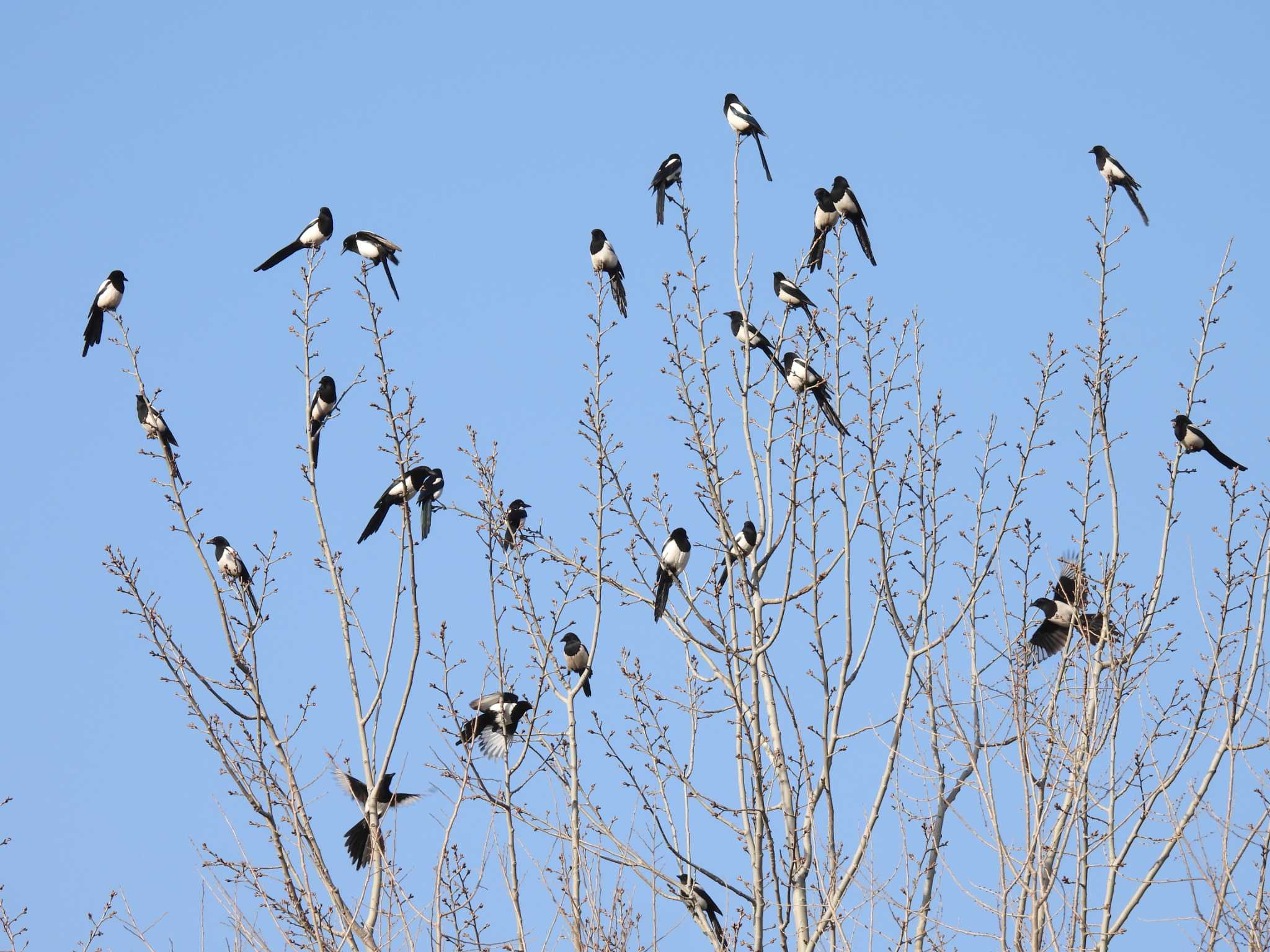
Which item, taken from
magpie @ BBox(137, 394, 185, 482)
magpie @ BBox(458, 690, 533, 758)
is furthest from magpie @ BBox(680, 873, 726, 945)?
magpie @ BBox(137, 394, 185, 482)

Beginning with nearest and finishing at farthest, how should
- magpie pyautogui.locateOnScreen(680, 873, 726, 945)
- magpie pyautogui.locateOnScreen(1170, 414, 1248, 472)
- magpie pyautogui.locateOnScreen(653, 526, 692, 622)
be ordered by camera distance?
magpie pyautogui.locateOnScreen(680, 873, 726, 945)
magpie pyautogui.locateOnScreen(653, 526, 692, 622)
magpie pyautogui.locateOnScreen(1170, 414, 1248, 472)

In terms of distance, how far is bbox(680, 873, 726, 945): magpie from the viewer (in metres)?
4.92

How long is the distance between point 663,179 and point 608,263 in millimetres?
887

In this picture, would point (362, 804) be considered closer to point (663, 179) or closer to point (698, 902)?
point (698, 902)

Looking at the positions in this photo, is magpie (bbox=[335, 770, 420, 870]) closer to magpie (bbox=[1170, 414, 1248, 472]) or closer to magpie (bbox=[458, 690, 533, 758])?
magpie (bbox=[458, 690, 533, 758])

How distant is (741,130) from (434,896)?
5583mm

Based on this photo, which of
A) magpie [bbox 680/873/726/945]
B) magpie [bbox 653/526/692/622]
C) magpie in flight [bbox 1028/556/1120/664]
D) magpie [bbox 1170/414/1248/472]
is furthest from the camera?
magpie [bbox 1170/414/1248/472]

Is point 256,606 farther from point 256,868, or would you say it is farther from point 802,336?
point 802,336

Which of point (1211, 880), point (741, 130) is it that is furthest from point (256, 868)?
point (741, 130)

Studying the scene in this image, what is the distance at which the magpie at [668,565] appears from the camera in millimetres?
5758

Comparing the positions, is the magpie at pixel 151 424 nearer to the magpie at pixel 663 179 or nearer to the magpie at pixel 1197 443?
the magpie at pixel 663 179

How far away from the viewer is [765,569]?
18.5 feet

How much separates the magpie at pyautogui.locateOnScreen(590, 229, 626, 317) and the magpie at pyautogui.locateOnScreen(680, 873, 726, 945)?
3.48 m

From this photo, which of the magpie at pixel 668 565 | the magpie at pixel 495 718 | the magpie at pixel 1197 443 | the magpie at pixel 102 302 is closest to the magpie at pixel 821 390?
the magpie at pixel 668 565
